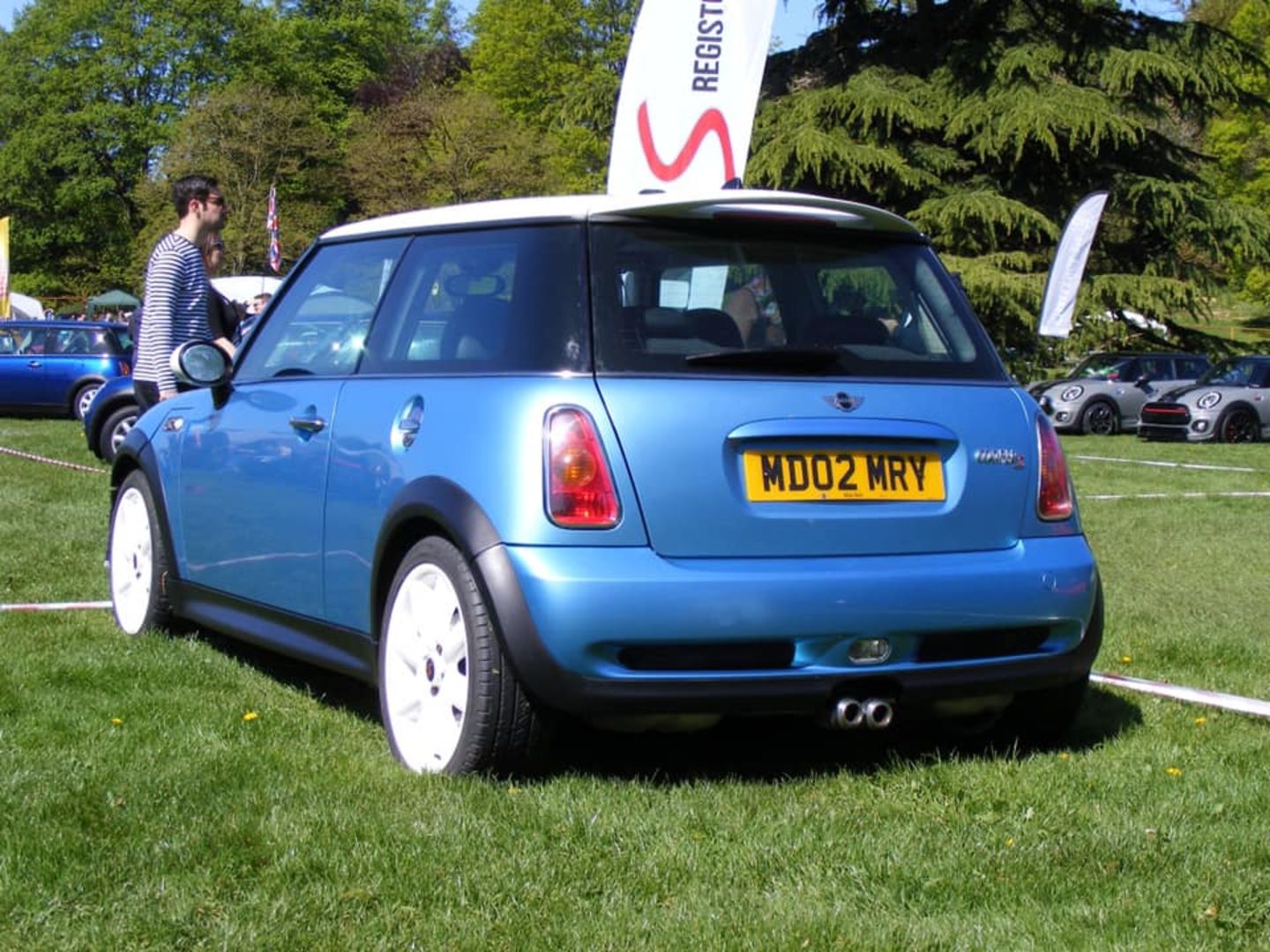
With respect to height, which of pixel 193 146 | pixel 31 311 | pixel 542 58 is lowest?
pixel 31 311

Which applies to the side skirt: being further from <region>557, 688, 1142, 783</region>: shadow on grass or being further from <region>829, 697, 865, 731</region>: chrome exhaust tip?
<region>829, 697, 865, 731</region>: chrome exhaust tip

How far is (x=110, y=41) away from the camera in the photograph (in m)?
70.7

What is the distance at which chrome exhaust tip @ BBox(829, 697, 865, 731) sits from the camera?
449 cm

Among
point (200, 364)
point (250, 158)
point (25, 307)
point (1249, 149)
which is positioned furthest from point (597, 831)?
point (250, 158)

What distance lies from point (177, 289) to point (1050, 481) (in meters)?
5.14

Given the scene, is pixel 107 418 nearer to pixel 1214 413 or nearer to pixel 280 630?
pixel 280 630

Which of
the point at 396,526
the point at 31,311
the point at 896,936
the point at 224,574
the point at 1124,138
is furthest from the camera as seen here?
the point at 31,311

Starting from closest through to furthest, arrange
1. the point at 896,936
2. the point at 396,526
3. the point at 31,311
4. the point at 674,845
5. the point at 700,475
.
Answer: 1. the point at 896,936
2. the point at 674,845
3. the point at 700,475
4. the point at 396,526
5. the point at 31,311

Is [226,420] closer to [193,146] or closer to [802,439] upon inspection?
[802,439]

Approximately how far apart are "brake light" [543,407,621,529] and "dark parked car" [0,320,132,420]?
22494 mm

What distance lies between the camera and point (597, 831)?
405 centimetres

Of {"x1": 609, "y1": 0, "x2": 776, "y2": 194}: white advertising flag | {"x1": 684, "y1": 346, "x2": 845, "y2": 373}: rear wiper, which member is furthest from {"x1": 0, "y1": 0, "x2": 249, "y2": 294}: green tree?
{"x1": 684, "y1": 346, "x2": 845, "y2": 373}: rear wiper

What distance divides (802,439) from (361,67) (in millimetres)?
74571

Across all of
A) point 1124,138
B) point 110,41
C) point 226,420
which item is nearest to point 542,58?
point 110,41
